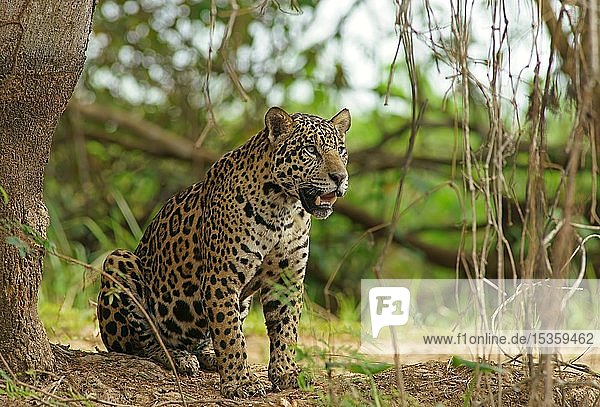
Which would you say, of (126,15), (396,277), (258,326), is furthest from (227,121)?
(258,326)

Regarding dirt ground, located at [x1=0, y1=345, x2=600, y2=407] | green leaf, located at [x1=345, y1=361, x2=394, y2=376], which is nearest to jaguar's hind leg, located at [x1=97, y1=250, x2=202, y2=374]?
dirt ground, located at [x1=0, y1=345, x2=600, y2=407]

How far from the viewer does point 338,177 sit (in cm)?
422

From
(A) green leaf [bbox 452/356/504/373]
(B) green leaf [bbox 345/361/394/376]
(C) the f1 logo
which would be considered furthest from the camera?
(C) the f1 logo

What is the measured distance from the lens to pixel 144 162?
10328mm

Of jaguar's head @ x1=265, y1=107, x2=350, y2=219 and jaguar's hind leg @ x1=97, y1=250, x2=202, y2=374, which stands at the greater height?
jaguar's head @ x1=265, y1=107, x2=350, y2=219

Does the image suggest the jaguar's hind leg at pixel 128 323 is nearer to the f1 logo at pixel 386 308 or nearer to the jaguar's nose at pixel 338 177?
the f1 logo at pixel 386 308

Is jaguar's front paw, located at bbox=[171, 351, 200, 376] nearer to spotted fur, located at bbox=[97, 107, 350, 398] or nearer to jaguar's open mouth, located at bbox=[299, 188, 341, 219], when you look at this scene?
spotted fur, located at bbox=[97, 107, 350, 398]

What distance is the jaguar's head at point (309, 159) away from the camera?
4.23 m

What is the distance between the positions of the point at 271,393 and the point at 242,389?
0.17m

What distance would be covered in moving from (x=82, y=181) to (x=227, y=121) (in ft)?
5.46

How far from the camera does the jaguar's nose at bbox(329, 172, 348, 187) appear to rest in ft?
13.8

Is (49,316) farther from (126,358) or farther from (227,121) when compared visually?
(227,121)

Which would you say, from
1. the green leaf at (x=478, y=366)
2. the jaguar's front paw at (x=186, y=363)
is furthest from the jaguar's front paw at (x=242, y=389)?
the green leaf at (x=478, y=366)

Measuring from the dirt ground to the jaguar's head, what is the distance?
2.57 feet
